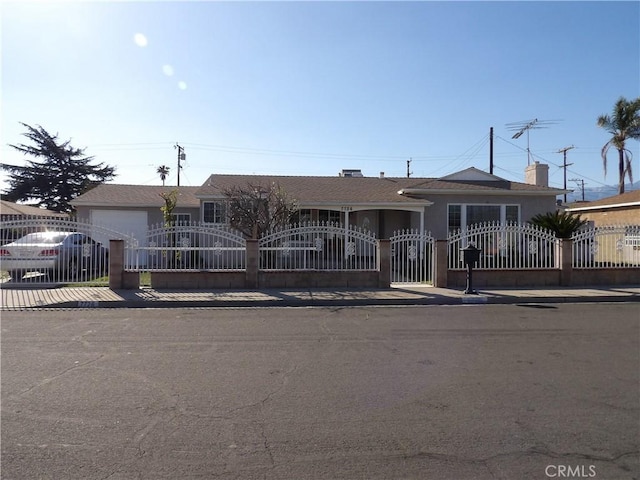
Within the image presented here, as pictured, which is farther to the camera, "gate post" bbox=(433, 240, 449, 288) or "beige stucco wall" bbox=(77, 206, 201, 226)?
"beige stucco wall" bbox=(77, 206, 201, 226)

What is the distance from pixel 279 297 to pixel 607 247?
9.82 metres

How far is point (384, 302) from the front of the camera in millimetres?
11125

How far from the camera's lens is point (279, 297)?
11.3 m

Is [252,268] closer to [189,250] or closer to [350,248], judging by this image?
[189,250]

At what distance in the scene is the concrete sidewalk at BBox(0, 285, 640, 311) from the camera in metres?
10.6

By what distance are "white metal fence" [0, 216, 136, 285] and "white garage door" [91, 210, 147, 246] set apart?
8051mm

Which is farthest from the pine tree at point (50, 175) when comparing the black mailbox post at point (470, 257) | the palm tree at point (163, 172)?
the black mailbox post at point (470, 257)

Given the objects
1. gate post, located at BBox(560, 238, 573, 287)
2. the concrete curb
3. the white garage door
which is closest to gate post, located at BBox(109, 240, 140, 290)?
the concrete curb

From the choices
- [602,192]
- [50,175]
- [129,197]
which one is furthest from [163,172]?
[602,192]

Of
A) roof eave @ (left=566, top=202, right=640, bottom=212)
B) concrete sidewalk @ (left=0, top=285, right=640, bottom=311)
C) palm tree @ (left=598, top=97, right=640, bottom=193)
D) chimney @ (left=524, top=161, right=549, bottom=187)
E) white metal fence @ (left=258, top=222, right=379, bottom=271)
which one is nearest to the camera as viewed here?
concrete sidewalk @ (left=0, top=285, right=640, bottom=311)

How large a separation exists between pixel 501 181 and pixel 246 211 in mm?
12732

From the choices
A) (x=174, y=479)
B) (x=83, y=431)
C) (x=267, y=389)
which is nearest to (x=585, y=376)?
(x=267, y=389)

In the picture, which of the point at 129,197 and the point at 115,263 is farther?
the point at 129,197

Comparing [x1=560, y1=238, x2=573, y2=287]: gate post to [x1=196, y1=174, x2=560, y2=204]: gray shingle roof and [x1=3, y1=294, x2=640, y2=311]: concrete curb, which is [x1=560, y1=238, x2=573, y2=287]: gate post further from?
[x1=196, y1=174, x2=560, y2=204]: gray shingle roof
